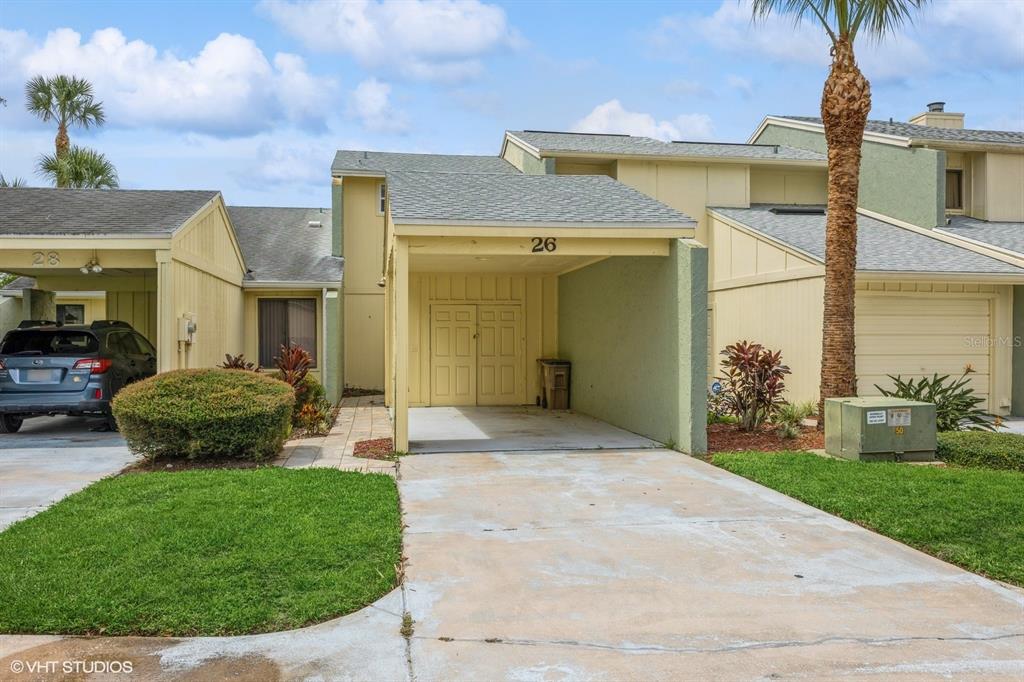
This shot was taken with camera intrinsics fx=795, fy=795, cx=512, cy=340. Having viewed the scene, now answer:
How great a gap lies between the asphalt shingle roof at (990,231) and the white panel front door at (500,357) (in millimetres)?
9360

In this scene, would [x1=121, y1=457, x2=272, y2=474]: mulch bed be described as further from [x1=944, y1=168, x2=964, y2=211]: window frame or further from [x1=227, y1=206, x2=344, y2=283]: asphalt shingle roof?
[x1=944, y1=168, x2=964, y2=211]: window frame

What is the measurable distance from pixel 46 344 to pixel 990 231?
59.4 feet

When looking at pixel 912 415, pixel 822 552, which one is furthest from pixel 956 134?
pixel 822 552

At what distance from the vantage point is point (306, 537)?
19.9ft

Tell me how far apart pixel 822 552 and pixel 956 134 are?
55.3 feet

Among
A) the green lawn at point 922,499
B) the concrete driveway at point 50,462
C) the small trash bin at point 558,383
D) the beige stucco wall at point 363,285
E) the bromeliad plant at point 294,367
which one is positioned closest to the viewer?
the green lawn at point 922,499

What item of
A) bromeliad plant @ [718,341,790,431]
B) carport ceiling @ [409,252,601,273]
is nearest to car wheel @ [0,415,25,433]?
carport ceiling @ [409,252,601,273]

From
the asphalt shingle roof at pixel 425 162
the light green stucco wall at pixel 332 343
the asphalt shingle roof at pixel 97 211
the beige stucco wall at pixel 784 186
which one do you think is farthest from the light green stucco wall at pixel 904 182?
the asphalt shingle roof at pixel 97 211

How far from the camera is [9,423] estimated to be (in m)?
12.3

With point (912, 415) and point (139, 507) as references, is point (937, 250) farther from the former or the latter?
point (139, 507)

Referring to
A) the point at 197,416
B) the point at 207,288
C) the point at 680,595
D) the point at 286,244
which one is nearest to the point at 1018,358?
the point at 680,595

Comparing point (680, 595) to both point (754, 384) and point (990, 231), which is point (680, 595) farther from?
point (990, 231)

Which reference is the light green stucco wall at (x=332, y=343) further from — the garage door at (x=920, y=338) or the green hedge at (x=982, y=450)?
the green hedge at (x=982, y=450)

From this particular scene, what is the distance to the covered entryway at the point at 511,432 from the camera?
11.2 metres
